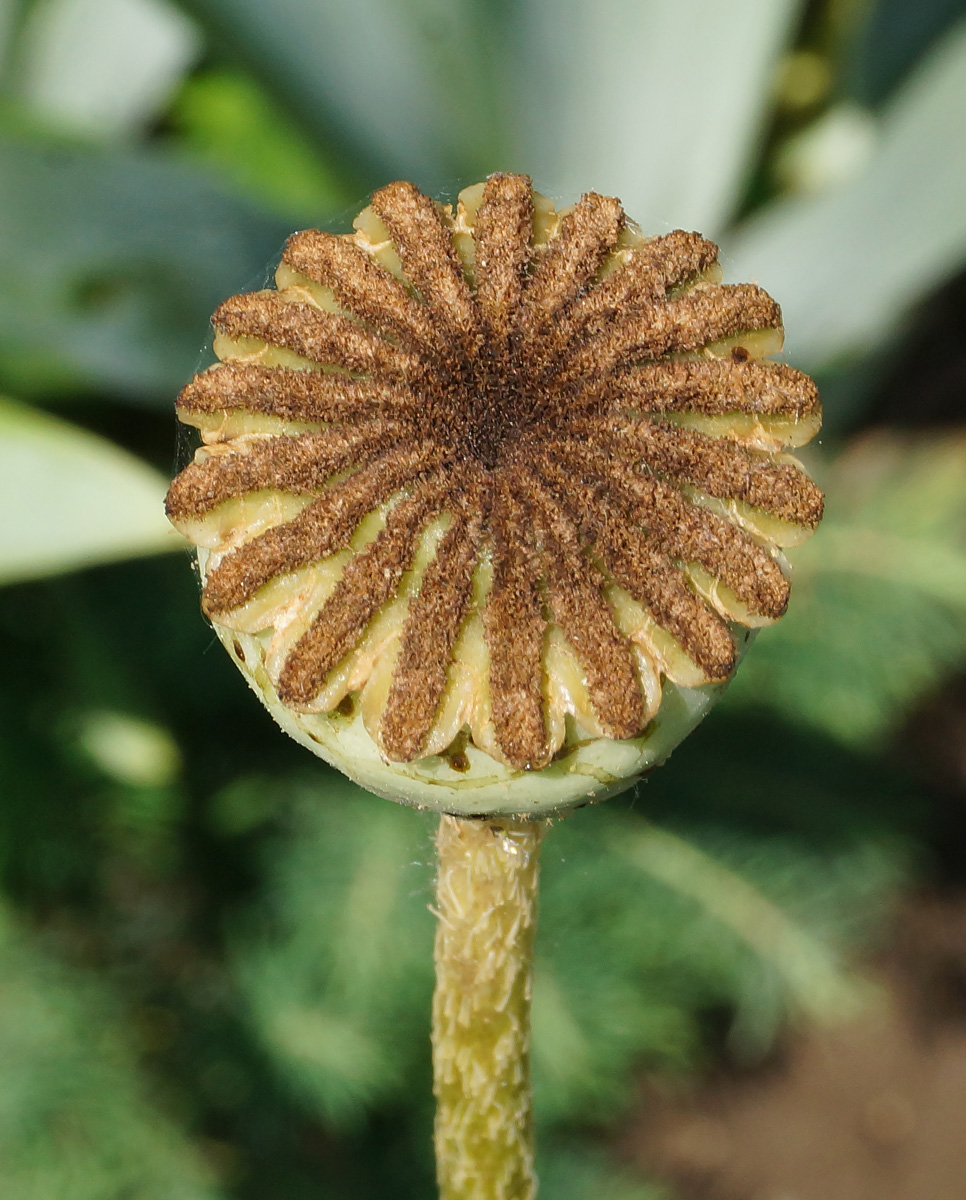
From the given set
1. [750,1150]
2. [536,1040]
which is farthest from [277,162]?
[750,1150]

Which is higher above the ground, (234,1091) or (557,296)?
(557,296)

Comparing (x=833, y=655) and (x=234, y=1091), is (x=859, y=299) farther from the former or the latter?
(x=234, y=1091)

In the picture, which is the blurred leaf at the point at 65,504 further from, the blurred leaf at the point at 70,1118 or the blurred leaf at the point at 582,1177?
the blurred leaf at the point at 582,1177

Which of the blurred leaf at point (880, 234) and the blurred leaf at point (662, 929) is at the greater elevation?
the blurred leaf at point (880, 234)

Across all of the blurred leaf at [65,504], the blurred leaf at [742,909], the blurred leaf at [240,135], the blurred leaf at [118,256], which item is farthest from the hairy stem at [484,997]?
the blurred leaf at [240,135]

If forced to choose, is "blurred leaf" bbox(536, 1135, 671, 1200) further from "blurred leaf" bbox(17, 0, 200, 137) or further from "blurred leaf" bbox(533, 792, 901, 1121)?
"blurred leaf" bbox(17, 0, 200, 137)

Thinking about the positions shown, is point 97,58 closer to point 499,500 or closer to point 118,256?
point 118,256

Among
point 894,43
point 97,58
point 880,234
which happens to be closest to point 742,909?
point 880,234
